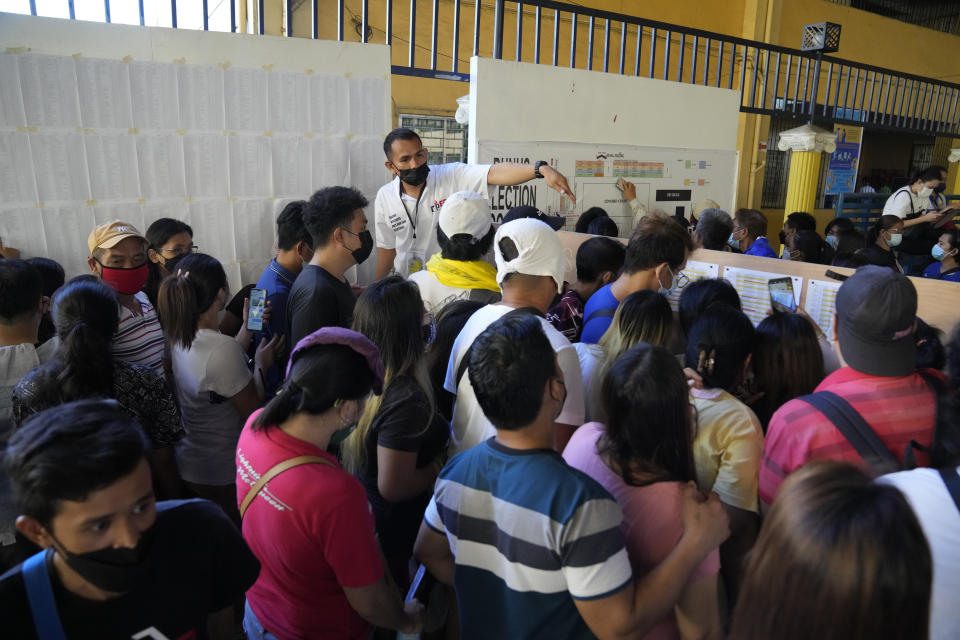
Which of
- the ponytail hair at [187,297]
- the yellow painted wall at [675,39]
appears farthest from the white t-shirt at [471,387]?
the yellow painted wall at [675,39]

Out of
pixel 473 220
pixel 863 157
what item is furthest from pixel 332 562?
pixel 863 157

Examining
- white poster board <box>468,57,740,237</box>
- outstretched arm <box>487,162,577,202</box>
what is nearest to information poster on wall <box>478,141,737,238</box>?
white poster board <box>468,57,740,237</box>

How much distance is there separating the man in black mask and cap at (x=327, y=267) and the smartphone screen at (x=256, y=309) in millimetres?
139

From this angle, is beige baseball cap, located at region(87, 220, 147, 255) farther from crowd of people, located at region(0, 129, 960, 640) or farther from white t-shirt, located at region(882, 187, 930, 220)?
white t-shirt, located at region(882, 187, 930, 220)

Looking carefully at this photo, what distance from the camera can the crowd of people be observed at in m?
0.95

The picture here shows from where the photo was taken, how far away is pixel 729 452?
1598 mm

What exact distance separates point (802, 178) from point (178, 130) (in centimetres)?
685

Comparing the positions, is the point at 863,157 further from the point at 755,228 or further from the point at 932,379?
the point at 932,379

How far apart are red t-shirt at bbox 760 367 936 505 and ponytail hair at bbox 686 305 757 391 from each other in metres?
0.21

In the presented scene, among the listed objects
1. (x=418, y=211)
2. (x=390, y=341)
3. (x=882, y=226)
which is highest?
(x=418, y=211)

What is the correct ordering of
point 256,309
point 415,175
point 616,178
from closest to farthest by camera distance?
point 256,309
point 415,175
point 616,178

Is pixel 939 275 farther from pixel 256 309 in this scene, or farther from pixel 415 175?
pixel 256 309

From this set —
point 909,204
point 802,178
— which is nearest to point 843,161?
point 802,178

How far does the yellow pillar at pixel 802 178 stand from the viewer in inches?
283
